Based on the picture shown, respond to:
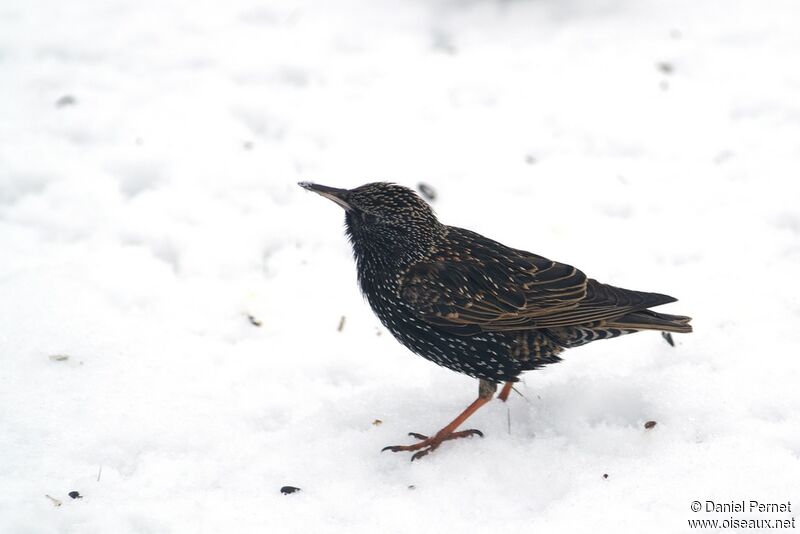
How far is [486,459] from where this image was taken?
3.92 metres

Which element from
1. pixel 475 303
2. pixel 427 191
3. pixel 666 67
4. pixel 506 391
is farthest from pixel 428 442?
pixel 666 67

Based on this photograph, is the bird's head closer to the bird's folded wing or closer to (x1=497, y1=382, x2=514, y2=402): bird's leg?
the bird's folded wing

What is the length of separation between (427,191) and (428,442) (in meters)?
2.21

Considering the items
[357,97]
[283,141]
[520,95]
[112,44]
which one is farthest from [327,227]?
[112,44]

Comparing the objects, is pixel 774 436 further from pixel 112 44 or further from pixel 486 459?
pixel 112 44

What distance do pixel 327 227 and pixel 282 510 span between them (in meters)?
2.29

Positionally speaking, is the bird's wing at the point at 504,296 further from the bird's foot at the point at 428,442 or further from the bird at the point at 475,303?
the bird's foot at the point at 428,442

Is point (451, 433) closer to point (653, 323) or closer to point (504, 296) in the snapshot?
point (504, 296)

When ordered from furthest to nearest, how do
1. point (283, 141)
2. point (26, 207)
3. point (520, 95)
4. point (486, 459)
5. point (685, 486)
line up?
point (520, 95) → point (283, 141) → point (26, 207) → point (486, 459) → point (685, 486)

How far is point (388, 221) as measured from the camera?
4.22 m

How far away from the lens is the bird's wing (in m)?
3.98

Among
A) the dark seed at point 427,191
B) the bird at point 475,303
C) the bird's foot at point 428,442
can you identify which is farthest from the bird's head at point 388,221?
the dark seed at point 427,191

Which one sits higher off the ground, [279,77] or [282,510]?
[279,77]

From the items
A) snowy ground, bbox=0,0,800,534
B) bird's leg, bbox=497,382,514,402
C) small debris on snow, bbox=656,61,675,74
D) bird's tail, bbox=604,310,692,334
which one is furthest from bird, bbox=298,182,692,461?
small debris on snow, bbox=656,61,675,74
